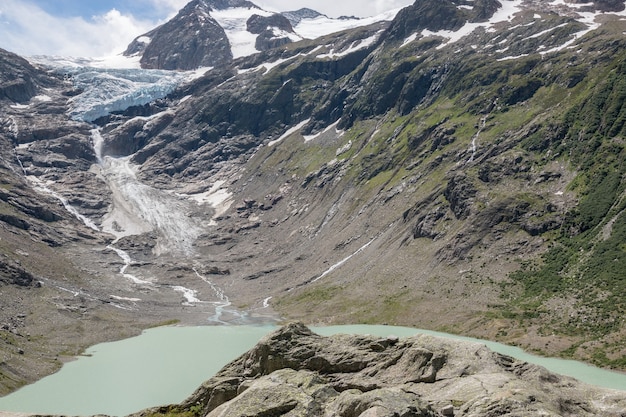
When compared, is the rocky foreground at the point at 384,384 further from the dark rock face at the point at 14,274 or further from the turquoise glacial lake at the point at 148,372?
the dark rock face at the point at 14,274

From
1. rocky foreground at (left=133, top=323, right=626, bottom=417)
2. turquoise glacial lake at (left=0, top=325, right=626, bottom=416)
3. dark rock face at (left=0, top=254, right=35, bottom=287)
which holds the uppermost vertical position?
dark rock face at (left=0, top=254, right=35, bottom=287)

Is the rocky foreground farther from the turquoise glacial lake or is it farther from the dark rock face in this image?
the dark rock face

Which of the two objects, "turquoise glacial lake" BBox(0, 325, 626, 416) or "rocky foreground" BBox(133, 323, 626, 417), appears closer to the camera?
"rocky foreground" BBox(133, 323, 626, 417)

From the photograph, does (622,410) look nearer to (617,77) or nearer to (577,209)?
(577,209)

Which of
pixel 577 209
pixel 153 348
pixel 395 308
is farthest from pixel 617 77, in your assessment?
pixel 153 348

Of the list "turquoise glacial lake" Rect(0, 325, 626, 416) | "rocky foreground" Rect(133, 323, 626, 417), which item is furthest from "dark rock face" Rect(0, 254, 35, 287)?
"rocky foreground" Rect(133, 323, 626, 417)

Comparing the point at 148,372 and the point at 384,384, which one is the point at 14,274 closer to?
the point at 148,372

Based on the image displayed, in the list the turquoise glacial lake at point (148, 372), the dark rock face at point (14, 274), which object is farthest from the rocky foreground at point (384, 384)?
the dark rock face at point (14, 274)

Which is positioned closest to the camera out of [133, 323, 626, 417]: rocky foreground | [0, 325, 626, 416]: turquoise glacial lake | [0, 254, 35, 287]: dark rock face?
[133, 323, 626, 417]: rocky foreground
